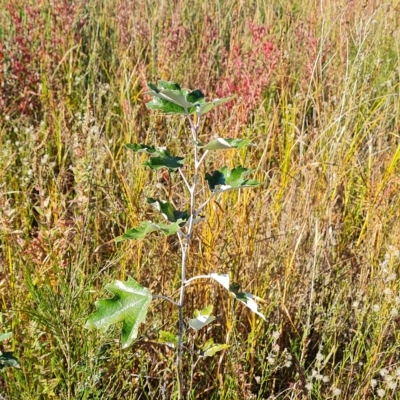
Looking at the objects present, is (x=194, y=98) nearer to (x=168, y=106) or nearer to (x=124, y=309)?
(x=168, y=106)

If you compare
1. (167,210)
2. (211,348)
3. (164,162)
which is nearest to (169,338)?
A: (211,348)

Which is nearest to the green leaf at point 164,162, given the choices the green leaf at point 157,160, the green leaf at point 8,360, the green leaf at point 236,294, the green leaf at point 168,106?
the green leaf at point 157,160

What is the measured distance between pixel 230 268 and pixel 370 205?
593 millimetres

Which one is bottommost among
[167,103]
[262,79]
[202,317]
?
[202,317]

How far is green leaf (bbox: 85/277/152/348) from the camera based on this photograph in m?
1.16

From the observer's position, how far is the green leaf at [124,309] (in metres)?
1.16

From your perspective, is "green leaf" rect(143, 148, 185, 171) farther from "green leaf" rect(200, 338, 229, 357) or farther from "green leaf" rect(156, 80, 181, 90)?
"green leaf" rect(200, 338, 229, 357)

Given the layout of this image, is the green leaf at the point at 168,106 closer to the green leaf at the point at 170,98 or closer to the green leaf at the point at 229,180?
the green leaf at the point at 170,98

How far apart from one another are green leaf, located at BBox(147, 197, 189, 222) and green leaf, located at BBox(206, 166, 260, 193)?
0.10m

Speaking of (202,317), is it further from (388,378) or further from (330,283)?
(330,283)

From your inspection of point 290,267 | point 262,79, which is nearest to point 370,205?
point 290,267

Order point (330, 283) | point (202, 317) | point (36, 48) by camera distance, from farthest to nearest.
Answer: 1. point (36, 48)
2. point (330, 283)
3. point (202, 317)

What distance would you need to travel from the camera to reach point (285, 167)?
2.29 meters

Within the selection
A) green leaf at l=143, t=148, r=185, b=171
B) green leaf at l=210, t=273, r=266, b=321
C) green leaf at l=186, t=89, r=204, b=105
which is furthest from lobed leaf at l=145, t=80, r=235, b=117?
green leaf at l=210, t=273, r=266, b=321
